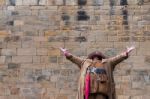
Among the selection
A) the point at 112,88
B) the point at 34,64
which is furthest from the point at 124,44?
the point at 112,88

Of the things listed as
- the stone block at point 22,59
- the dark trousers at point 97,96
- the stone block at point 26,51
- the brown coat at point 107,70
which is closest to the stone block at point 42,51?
the stone block at point 26,51

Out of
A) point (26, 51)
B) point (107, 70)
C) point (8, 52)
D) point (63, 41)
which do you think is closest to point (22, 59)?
point (26, 51)

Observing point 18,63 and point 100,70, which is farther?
point 18,63

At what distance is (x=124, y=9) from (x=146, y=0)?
570 millimetres

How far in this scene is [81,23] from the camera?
456 inches

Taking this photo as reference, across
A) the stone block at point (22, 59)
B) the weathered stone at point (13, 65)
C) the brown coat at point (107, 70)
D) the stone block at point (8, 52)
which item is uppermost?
the brown coat at point (107, 70)

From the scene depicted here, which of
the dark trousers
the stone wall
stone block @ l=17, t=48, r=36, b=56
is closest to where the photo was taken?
the dark trousers

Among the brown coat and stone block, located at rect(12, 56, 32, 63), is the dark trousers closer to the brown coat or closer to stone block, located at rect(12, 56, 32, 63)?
the brown coat

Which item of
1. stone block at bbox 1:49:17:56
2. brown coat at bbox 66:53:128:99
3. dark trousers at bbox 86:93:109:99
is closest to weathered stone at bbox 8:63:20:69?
stone block at bbox 1:49:17:56

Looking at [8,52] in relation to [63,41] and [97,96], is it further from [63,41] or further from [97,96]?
[97,96]

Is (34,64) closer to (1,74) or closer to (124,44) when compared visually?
(1,74)

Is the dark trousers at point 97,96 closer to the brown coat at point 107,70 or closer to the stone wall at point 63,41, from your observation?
the brown coat at point 107,70

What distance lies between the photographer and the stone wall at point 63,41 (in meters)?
11.2

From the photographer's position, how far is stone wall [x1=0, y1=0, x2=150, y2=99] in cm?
1120
